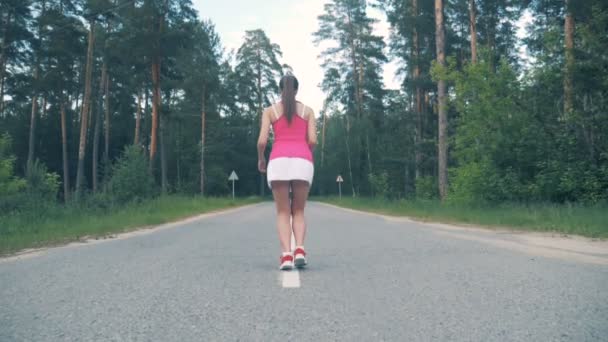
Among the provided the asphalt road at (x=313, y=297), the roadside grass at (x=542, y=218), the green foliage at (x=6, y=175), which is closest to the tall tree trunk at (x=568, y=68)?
the roadside grass at (x=542, y=218)

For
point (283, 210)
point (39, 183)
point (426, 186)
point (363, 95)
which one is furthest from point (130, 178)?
point (363, 95)

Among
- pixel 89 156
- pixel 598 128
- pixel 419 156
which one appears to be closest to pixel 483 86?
pixel 598 128

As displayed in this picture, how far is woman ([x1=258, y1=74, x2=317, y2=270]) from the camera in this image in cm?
512

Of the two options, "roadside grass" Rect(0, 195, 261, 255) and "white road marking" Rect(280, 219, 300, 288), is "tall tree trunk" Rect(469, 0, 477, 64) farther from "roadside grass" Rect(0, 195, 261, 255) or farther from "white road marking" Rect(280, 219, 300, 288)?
"white road marking" Rect(280, 219, 300, 288)

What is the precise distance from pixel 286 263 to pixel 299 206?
2.20 ft

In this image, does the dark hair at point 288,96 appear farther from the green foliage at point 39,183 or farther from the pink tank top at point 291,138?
the green foliage at point 39,183

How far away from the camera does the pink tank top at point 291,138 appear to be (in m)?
5.15

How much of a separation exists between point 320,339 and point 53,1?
132 ft

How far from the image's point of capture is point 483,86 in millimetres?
19875

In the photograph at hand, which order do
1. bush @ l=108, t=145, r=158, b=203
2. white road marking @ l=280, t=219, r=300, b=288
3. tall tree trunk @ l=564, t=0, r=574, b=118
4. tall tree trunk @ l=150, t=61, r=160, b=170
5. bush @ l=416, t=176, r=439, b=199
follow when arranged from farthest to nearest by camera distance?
tall tree trunk @ l=150, t=61, r=160, b=170 < bush @ l=416, t=176, r=439, b=199 < bush @ l=108, t=145, r=158, b=203 < tall tree trunk @ l=564, t=0, r=574, b=118 < white road marking @ l=280, t=219, r=300, b=288

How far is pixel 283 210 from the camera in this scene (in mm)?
5324

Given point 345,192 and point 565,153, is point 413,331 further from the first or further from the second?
point 345,192

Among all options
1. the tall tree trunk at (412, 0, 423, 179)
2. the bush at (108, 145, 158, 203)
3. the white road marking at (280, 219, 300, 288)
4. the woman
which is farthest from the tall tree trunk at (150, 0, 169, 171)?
the white road marking at (280, 219, 300, 288)

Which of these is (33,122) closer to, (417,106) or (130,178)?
(130,178)
